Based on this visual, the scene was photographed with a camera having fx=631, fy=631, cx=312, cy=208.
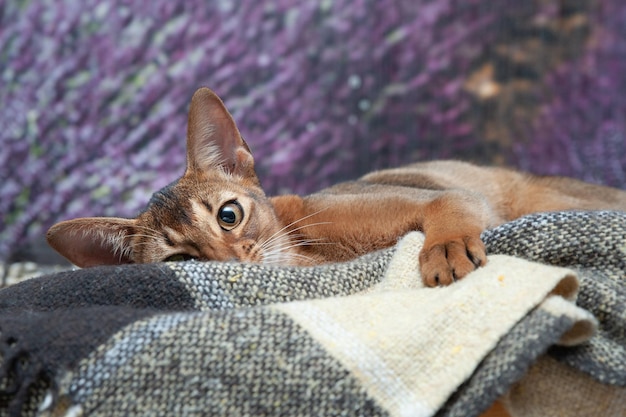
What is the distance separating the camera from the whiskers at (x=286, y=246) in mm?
1508

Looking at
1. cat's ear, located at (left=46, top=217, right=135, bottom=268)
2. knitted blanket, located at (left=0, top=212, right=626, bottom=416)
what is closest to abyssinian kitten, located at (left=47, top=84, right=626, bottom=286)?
cat's ear, located at (left=46, top=217, right=135, bottom=268)

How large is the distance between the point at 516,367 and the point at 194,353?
47 cm

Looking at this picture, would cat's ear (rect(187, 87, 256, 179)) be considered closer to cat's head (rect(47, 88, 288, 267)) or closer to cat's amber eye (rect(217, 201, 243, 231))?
cat's head (rect(47, 88, 288, 267))

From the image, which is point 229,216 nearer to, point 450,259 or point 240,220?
point 240,220

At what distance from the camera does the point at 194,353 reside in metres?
0.93

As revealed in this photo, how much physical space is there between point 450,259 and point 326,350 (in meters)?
0.37

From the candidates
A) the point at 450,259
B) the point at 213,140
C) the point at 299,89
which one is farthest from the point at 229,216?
the point at 299,89

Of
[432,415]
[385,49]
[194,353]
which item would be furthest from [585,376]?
[385,49]

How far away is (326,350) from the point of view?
95cm

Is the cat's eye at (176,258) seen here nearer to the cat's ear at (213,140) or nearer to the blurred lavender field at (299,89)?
the cat's ear at (213,140)

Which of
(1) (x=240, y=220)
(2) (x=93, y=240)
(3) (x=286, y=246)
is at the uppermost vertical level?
(2) (x=93, y=240)

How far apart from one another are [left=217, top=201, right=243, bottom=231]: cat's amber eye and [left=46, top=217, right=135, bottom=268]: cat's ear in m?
0.23

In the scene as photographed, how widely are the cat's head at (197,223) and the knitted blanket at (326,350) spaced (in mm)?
365

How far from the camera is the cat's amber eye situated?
1.54m
